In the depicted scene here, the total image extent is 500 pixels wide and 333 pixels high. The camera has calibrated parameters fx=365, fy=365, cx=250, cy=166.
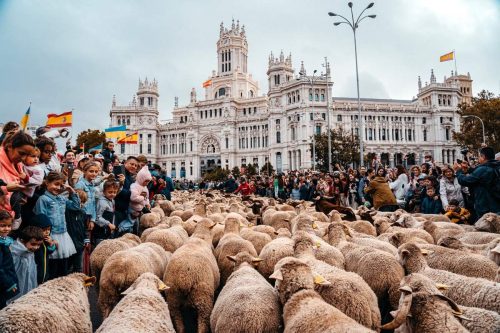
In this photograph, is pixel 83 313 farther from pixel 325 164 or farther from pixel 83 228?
pixel 325 164

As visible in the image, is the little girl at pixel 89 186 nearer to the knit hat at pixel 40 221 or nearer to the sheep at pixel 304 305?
the knit hat at pixel 40 221

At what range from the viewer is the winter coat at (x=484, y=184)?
7941 mm

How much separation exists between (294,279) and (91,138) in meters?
65.9

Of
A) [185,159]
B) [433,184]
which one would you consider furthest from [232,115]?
[433,184]

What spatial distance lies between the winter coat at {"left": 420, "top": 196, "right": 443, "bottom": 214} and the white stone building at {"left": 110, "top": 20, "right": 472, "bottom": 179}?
184 feet

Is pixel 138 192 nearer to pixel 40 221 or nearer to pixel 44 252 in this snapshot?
pixel 44 252

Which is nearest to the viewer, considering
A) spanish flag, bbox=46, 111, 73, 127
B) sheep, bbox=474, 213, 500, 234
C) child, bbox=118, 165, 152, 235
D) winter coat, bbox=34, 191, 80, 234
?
winter coat, bbox=34, 191, 80, 234

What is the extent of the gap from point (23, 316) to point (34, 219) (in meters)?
1.81

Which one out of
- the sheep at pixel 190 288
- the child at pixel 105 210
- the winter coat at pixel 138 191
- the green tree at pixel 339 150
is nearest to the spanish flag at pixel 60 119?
the winter coat at pixel 138 191

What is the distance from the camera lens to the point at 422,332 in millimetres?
3283

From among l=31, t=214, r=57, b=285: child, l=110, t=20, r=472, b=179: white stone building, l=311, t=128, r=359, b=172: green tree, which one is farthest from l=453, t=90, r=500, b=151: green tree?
l=31, t=214, r=57, b=285: child

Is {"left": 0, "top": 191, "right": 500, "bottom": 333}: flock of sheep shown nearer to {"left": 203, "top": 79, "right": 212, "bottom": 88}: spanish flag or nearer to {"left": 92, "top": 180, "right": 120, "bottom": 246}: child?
{"left": 92, "top": 180, "right": 120, "bottom": 246}: child

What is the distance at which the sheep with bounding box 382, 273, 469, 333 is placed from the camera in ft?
10.5

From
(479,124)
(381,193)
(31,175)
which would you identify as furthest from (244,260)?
(479,124)
